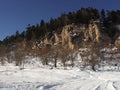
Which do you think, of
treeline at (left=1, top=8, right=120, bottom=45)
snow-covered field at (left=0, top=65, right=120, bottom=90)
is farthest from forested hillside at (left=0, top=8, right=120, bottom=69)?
snow-covered field at (left=0, top=65, right=120, bottom=90)

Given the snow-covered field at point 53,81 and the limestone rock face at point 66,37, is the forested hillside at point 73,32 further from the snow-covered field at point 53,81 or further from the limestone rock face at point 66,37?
the snow-covered field at point 53,81

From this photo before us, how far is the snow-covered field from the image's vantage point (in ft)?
86.5

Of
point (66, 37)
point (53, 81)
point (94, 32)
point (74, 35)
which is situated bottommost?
point (53, 81)

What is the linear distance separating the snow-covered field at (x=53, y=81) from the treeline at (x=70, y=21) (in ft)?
226

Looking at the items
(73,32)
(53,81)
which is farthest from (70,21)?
(53,81)

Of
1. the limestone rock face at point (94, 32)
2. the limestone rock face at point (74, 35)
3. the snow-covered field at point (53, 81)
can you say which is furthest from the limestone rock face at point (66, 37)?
the snow-covered field at point (53, 81)

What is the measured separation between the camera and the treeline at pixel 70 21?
115812 millimetres

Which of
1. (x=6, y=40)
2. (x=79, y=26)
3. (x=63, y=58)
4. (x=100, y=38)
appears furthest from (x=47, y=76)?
(x=6, y=40)

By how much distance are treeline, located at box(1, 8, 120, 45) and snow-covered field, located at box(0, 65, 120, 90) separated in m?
69.0

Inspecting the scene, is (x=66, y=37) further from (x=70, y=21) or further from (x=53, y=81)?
(x=53, y=81)

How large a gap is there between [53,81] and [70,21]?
89431 mm

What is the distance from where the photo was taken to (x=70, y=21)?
123m

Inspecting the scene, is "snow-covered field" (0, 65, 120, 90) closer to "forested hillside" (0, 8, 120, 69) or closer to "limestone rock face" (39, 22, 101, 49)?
"forested hillside" (0, 8, 120, 69)

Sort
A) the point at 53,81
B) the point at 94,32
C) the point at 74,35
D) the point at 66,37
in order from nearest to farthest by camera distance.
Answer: the point at 53,81 < the point at 94,32 < the point at 66,37 < the point at 74,35
